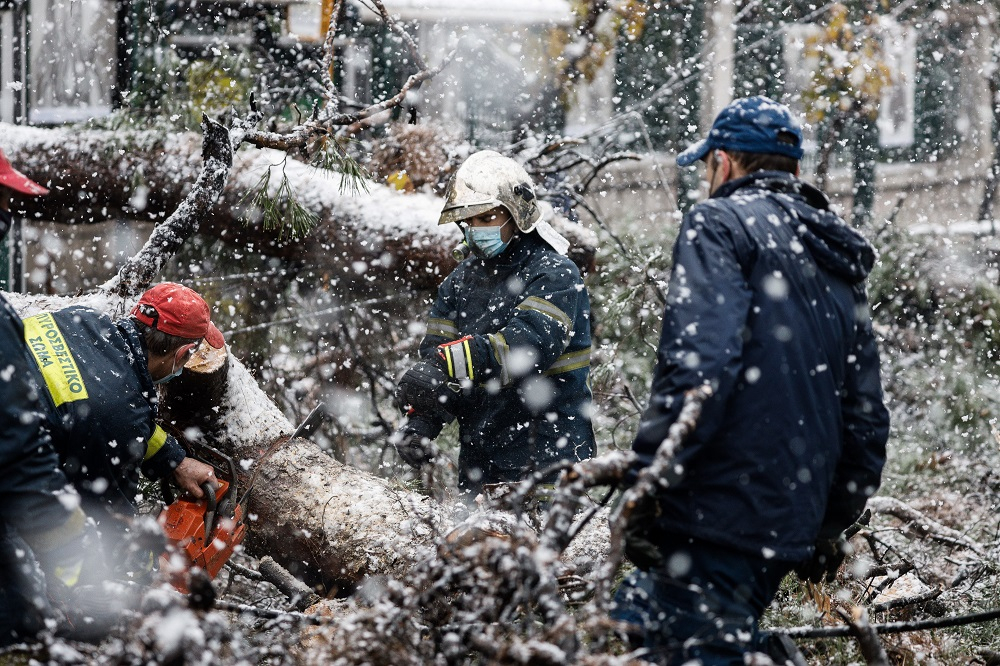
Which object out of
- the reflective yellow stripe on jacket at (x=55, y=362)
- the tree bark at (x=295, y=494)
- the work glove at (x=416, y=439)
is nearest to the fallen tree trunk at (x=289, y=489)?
the tree bark at (x=295, y=494)

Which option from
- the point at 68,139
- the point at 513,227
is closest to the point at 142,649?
the point at 513,227

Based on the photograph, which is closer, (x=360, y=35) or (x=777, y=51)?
(x=360, y=35)

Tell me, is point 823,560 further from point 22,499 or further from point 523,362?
point 22,499

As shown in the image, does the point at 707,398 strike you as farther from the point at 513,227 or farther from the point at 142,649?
the point at 513,227

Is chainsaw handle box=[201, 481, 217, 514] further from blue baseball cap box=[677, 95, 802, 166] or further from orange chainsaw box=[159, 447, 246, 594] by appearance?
blue baseball cap box=[677, 95, 802, 166]

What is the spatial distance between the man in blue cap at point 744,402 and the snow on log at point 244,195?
2.67 metres

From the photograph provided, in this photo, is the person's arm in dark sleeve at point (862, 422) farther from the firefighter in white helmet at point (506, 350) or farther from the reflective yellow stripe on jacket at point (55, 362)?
the reflective yellow stripe on jacket at point (55, 362)

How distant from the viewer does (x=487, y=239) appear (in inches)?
137

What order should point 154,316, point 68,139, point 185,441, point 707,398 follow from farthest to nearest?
point 68,139 < point 185,441 < point 154,316 < point 707,398

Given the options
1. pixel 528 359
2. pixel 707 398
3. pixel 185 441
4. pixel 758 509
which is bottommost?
pixel 185 441

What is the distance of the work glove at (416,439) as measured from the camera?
11.7 feet

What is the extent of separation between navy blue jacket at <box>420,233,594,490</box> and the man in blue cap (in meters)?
1.11

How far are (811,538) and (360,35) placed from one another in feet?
22.0

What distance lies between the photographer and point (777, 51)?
9.07m
